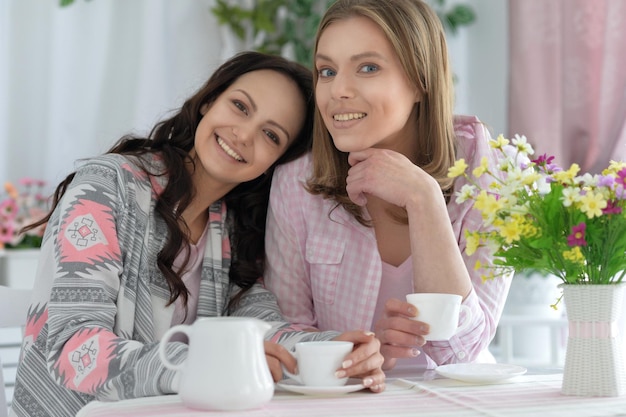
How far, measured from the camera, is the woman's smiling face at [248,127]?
5.59 ft

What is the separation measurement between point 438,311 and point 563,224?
24 centimetres

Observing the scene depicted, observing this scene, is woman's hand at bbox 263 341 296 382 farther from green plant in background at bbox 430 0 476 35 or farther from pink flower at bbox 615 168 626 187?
green plant in background at bbox 430 0 476 35

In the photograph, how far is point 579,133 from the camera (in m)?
3.15

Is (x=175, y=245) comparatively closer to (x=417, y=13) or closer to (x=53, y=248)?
(x=53, y=248)

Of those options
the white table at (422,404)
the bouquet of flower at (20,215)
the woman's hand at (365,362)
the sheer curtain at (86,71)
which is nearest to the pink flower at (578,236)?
the white table at (422,404)

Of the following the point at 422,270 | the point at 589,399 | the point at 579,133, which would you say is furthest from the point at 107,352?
the point at 579,133

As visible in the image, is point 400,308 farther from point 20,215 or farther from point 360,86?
point 20,215

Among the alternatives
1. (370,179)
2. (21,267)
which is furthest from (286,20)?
(370,179)

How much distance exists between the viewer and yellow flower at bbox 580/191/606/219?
1.04m

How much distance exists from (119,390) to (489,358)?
844 mm

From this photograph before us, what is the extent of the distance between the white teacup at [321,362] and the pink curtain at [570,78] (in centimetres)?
212

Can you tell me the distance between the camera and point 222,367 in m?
0.98

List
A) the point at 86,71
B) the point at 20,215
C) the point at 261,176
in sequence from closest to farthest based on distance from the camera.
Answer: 1. the point at 261,176
2. the point at 20,215
3. the point at 86,71

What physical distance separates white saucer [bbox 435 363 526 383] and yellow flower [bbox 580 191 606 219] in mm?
294
